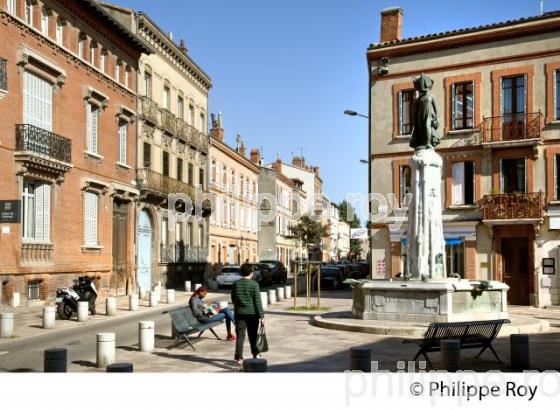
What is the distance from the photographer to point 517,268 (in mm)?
26703

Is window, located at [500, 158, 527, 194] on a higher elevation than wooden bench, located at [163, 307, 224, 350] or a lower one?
higher

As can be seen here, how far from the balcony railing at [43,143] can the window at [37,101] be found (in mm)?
422

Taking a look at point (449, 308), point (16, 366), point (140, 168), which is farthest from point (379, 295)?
point (140, 168)

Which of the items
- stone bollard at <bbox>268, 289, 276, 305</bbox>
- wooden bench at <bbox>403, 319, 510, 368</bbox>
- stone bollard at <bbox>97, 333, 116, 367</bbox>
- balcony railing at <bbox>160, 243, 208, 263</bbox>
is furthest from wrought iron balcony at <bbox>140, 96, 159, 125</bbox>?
wooden bench at <bbox>403, 319, 510, 368</bbox>

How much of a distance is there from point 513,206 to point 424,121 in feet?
36.7

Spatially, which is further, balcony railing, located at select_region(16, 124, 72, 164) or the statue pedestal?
balcony railing, located at select_region(16, 124, 72, 164)

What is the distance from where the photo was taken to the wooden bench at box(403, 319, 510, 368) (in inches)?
426

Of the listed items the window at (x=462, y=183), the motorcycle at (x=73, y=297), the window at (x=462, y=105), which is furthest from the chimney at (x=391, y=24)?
the motorcycle at (x=73, y=297)

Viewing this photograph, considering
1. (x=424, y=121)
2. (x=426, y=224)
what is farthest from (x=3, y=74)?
(x=426, y=224)

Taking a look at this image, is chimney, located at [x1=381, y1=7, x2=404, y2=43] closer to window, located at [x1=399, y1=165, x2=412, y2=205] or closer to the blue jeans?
window, located at [x1=399, y1=165, x2=412, y2=205]

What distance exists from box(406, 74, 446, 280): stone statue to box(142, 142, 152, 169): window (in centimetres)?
1922

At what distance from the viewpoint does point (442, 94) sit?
2898cm

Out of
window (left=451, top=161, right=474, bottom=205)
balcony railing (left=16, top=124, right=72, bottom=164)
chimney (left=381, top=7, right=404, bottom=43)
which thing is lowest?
window (left=451, top=161, right=474, bottom=205)

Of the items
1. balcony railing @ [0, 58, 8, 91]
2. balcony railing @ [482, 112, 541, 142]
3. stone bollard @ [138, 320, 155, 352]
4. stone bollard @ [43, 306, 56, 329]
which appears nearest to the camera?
stone bollard @ [138, 320, 155, 352]
